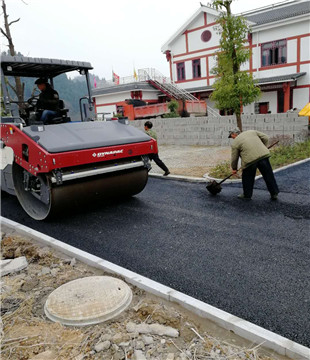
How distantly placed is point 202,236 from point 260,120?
28.4ft

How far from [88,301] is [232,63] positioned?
Answer: 30.3 feet

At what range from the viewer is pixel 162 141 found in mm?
15625

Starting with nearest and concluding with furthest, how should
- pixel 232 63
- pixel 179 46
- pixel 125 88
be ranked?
pixel 232 63, pixel 125 88, pixel 179 46

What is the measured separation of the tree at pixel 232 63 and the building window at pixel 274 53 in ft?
45.1

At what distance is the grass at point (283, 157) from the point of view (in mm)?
8320

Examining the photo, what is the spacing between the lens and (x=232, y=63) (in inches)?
408

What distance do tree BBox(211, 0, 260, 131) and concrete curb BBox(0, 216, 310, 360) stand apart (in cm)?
767

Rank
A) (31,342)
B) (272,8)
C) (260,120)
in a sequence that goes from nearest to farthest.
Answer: (31,342)
(260,120)
(272,8)

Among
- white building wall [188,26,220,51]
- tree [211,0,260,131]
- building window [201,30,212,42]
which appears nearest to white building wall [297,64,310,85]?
white building wall [188,26,220,51]

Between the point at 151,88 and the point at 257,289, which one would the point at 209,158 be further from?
the point at 151,88

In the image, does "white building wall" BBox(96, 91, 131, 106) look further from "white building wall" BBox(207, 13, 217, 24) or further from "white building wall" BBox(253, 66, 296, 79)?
"white building wall" BBox(253, 66, 296, 79)

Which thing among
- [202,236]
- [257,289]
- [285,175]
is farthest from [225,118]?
[257,289]

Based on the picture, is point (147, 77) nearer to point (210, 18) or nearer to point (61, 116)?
point (210, 18)

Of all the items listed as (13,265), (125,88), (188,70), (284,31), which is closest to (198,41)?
(188,70)
